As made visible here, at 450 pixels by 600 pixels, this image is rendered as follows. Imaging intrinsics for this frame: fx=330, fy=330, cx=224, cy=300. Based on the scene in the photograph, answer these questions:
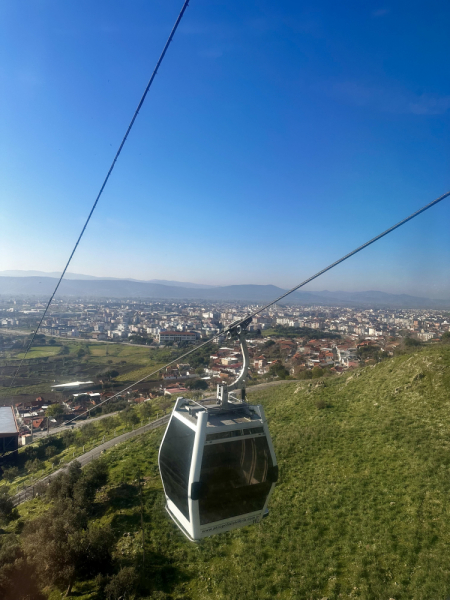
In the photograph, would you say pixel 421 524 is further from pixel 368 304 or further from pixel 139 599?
pixel 368 304

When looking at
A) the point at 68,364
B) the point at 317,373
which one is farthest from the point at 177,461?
the point at 68,364

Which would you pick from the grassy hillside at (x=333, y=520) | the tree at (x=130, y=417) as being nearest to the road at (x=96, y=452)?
the tree at (x=130, y=417)

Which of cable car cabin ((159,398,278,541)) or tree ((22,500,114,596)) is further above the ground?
cable car cabin ((159,398,278,541))

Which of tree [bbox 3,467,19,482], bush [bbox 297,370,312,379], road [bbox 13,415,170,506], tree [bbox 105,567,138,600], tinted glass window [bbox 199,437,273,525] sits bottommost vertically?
tree [bbox 3,467,19,482]

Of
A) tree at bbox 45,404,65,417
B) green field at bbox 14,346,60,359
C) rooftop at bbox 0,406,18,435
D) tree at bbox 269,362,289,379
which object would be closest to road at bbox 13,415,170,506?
rooftop at bbox 0,406,18,435

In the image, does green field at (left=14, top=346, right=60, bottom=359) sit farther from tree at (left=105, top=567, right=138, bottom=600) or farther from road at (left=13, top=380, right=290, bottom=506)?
tree at (left=105, top=567, right=138, bottom=600)

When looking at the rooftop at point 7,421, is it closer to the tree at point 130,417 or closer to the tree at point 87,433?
the tree at point 87,433
